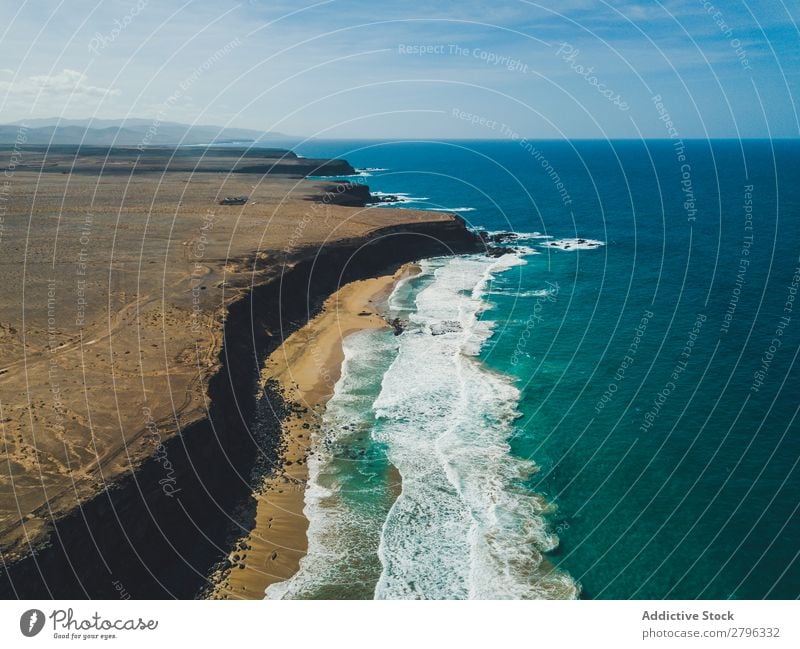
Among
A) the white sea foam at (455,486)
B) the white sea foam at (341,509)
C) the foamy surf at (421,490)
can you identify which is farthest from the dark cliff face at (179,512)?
the white sea foam at (455,486)

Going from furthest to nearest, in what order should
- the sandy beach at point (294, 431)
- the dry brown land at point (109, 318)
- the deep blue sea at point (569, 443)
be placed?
the deep blue sea at point (569, 443), the sandy beach at point (294, 431), the dry brown land at point (109, 318)

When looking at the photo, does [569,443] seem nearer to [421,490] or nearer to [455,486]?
[455,486]

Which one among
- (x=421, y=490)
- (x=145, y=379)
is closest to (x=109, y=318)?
(x=145, y=379)

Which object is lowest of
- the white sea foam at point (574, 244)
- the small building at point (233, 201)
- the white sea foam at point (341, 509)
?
the white sea foam at point (341, 509)

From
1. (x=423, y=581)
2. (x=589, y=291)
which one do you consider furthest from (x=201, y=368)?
(x=589, y=291)

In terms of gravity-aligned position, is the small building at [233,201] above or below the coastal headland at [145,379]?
above

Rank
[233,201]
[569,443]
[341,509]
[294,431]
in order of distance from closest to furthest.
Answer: [341,509] → [569,443] → [294,431] → [233,201]

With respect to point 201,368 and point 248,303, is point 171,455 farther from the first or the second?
point 248,303
